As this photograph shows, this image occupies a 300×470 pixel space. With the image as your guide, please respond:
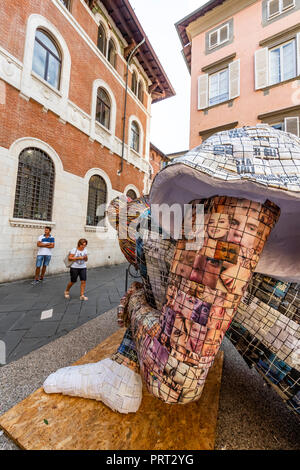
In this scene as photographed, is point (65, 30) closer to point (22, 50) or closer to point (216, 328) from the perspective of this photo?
point (22, 50)

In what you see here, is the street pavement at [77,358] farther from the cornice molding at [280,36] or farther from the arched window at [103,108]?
the cornice molding at [280,36]

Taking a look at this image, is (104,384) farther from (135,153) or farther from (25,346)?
(135,153)

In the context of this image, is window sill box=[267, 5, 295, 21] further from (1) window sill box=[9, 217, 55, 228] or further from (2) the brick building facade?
(1) window sill box=[9, 217, 55, 228]

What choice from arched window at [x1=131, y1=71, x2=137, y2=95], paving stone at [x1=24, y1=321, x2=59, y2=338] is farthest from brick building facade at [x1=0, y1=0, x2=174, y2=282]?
paving stone at [x1=24, y1=321, x2=59, y2=338]

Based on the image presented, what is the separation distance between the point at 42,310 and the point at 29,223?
299cm

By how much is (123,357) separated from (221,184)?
45.4 inches

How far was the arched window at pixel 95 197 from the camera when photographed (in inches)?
289

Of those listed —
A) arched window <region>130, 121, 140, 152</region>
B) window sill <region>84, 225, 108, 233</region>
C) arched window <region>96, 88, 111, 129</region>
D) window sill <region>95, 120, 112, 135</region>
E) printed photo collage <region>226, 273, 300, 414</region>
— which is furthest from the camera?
arched window <region>130, 121, 140, 152</region>

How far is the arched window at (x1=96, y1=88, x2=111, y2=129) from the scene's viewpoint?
7.79 m

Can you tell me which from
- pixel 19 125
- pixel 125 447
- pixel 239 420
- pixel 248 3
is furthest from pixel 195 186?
pixel 248 3

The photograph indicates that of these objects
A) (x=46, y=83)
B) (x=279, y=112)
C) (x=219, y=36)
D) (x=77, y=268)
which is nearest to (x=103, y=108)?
(x=46, y=83)

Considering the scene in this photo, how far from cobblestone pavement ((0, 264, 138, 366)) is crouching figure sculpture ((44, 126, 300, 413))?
179 centimetres

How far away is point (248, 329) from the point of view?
34.5 inches

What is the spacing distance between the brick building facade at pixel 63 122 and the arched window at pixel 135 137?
0.38 meters
